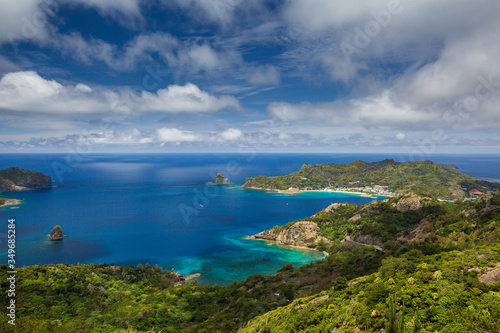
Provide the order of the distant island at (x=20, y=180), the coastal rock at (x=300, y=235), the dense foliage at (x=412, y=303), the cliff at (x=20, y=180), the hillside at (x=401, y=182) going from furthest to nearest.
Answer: the cliff at (x=20, y=180) → the distant island at (x=20, y=180) → the hillside at (x=401, y=182) → the coastal rock at (x=300, y=235) → the dense foliage at (x=412, y=303)

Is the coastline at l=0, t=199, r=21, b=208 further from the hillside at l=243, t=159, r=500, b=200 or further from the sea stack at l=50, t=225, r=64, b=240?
the hillside at l=243, t=159, r=500, b=200

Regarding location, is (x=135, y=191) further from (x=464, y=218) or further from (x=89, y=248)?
(x=464, y=218)

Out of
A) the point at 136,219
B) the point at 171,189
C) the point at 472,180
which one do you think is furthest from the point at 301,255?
the point at 472,180

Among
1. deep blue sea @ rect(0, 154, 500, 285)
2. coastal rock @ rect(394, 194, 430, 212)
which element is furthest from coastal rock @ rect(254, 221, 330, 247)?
coastal rock @ rect(394, 194, 430, 212)

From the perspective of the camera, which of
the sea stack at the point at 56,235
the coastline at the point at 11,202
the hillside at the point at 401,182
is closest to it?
the sea stack at the point at 56,235

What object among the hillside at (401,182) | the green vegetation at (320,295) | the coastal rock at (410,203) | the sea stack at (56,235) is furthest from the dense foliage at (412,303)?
the hillside at (401,182)

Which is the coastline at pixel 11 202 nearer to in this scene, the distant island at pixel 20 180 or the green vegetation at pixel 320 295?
the distant island at pixel 20 180

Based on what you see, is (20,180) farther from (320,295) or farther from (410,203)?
(410,203)

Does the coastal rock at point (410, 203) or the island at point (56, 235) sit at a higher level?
the coastal rock at point (410, 203)

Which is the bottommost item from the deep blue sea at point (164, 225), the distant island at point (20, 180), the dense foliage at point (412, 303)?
the deep blue sea at point (164, 225)
